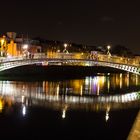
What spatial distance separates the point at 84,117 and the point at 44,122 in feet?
9.11

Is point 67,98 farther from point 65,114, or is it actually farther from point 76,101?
point 65,114

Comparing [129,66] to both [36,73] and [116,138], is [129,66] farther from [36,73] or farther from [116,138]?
[116,138]

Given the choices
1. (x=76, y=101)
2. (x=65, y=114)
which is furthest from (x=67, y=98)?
(x=65, y=114)

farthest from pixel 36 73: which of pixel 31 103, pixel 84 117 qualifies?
pixel 84 117

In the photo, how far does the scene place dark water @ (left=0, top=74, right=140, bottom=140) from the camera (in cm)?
1989

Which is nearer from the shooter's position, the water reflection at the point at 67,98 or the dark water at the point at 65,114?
the dark water at the point at 65,114

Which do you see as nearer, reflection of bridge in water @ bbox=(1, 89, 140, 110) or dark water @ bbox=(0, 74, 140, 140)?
dark water @ bbox=(0, 74, 140, 140)

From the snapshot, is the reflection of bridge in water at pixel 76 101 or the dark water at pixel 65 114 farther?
the reflection of bridge in water at pixel 76 101

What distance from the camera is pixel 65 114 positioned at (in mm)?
24969

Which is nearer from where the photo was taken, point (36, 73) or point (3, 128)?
point (3, 128)

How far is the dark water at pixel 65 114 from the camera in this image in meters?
19.9

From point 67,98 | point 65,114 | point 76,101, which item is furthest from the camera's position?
point 67,98

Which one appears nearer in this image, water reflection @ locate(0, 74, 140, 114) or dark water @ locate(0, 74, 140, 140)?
dark water @ locate(0, 74, 140, 140)

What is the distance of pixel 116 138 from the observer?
18.9 meters
